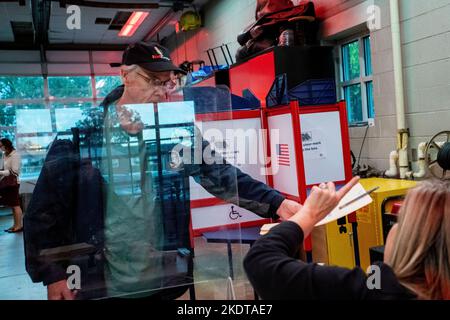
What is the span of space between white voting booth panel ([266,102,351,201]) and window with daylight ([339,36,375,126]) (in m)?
1.01

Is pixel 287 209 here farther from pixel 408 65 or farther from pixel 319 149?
pixel 408 65

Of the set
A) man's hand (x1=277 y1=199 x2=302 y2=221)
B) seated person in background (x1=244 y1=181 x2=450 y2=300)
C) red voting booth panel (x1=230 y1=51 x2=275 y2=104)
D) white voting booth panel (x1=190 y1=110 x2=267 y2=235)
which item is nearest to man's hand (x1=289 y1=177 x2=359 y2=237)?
seated person in background (x1=244 y1=181 x2=450 y2=300)

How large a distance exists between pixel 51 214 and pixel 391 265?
35.2 inches

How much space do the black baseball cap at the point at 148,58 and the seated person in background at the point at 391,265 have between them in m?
0.67

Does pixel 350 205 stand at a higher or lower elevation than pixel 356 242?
higher

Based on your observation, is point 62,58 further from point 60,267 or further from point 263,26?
point 60,267

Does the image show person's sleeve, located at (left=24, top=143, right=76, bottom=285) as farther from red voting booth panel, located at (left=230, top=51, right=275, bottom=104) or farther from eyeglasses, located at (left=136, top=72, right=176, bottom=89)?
red voting booth panel, located at (left=230, top=51, right=275, bottom=104)

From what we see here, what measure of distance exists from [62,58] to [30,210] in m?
7.54

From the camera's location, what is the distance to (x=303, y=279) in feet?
2.82

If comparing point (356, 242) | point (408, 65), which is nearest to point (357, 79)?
point (408, 65)

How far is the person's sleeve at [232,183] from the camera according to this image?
150 centimetres

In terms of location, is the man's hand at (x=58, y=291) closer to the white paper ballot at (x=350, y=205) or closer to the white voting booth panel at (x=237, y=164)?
the white paper ballot at (x=350, y=205)

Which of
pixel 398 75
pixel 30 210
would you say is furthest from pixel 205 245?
pixel 398 75

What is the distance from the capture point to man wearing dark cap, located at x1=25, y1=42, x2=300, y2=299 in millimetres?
1204
